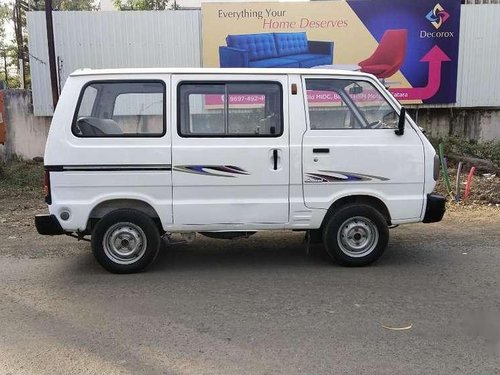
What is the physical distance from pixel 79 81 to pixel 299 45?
839 cm

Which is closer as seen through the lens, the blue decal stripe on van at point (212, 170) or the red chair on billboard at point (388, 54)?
the blue decal stripe on van at point (212, 170)

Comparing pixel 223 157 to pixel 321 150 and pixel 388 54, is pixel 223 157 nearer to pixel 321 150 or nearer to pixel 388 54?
pixel 321 150

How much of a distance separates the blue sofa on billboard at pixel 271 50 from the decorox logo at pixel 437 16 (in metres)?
2.57

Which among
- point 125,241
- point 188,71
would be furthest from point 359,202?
point 125,241

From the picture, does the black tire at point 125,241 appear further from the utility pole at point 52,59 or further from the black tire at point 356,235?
the utility pole at point 52,59

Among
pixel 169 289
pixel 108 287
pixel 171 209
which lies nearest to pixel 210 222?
pixel 171 209

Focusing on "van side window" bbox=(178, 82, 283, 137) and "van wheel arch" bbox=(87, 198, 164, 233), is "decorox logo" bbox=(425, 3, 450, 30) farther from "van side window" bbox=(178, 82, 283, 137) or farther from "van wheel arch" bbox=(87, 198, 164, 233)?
"van wheel arch" bbox=(87, 198, 164, 233)

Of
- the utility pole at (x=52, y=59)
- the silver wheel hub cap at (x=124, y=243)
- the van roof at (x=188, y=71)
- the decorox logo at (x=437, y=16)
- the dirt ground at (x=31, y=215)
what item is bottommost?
the dirt ground at (x=31, y=215)

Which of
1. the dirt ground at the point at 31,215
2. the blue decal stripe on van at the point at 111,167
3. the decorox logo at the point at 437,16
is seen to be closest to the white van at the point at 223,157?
the blue decal stripe on van at the point at 111,167

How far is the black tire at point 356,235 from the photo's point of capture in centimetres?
555

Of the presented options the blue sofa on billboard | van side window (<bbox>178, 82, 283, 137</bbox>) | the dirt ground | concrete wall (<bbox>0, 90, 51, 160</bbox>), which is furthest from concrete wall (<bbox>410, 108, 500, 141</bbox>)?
concrete wall (<bbox>0, 90, 51, 160</bbox>)

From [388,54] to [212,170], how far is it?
9.19m

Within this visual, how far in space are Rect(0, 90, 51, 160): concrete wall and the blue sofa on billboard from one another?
186 inches

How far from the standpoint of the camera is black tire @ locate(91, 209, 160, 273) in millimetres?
5398
